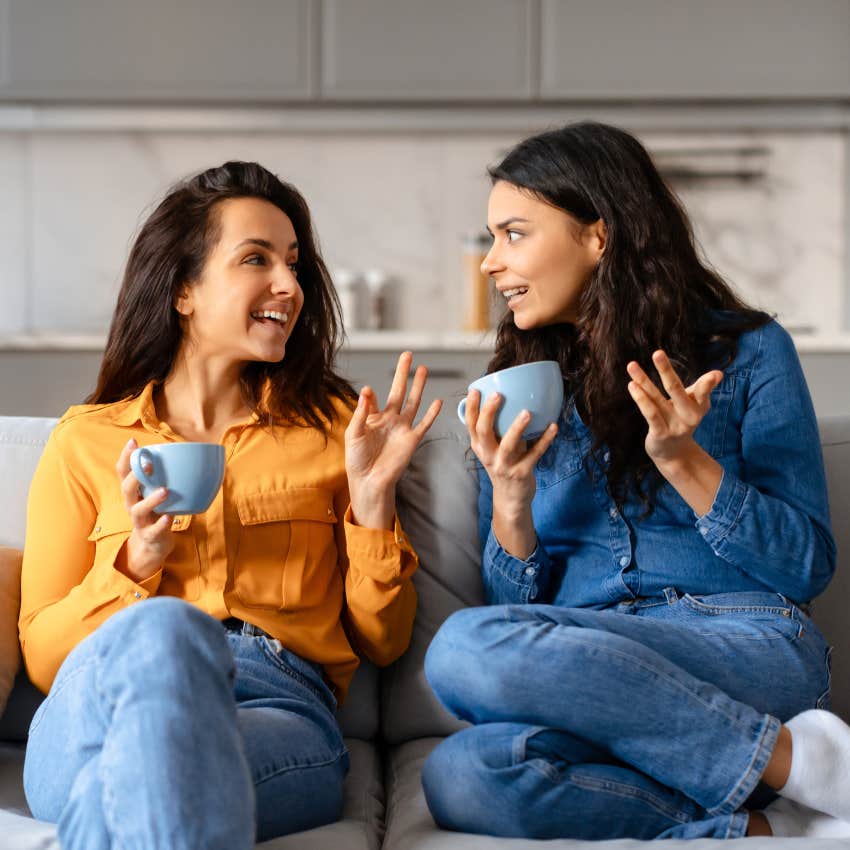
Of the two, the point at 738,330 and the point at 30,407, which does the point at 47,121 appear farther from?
the point at 738,330

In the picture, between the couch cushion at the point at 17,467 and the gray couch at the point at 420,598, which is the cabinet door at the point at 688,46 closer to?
the gray couch at the point at 420,598

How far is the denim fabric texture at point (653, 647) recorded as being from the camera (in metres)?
1.27

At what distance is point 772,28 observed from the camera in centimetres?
384

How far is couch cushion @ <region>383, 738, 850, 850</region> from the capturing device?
1.20m

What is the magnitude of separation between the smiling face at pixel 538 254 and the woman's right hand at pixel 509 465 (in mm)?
208

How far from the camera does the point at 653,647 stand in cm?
135

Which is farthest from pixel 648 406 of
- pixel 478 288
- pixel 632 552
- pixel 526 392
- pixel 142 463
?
pixel 478 288

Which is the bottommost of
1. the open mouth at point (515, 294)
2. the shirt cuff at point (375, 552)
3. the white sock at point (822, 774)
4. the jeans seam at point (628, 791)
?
the jeans seam at point (628, 791)

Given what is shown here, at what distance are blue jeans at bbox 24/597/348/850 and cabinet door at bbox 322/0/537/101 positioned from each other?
2.88 meters

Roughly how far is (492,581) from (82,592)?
0.54m

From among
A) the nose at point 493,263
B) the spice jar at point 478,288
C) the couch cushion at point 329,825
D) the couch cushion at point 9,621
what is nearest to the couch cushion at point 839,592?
the nose at point 493,263

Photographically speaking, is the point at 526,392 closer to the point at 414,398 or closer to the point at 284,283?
the point at 414,398

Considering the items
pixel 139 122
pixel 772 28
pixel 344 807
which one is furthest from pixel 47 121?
pixel 344 807

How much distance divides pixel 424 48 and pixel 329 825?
3019mm
